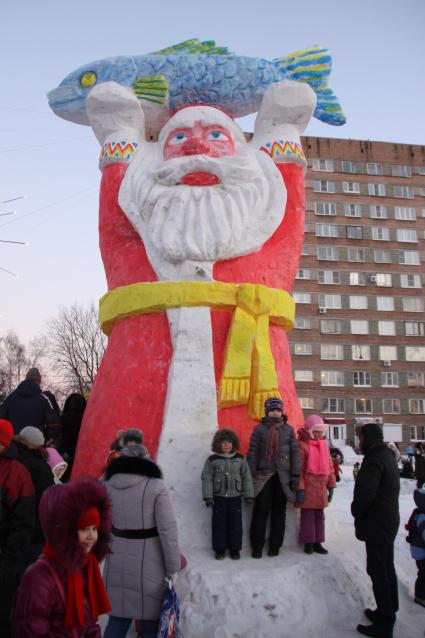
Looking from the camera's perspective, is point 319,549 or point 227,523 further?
point 319,549

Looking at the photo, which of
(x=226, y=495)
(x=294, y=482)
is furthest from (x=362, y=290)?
(x=226, y=495)

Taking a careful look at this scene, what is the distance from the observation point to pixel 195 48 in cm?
689

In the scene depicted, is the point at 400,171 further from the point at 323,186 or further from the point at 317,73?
the point at 317,73

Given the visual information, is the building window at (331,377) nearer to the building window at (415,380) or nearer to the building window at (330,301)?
the building window at (330,301)

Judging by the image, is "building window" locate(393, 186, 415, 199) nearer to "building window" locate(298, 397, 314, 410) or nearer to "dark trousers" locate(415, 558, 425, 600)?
"building window" locate(298, 397, 314, 410)

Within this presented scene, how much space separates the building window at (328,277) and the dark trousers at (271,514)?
2757cm

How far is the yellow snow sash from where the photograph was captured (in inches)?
199

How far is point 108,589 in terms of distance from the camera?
3.14 metres

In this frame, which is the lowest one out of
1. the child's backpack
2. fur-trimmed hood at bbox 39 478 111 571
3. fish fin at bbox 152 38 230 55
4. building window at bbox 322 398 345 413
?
the child's backpack

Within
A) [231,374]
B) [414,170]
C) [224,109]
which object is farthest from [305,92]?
[414,170]

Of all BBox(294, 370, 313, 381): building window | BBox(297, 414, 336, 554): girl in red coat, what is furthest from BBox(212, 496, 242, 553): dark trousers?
BBox(294, 370, 313, 381): building window

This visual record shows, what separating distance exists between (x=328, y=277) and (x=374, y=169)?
733 cm

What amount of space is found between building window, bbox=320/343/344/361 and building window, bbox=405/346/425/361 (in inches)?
149

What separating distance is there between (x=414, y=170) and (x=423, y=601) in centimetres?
3268
